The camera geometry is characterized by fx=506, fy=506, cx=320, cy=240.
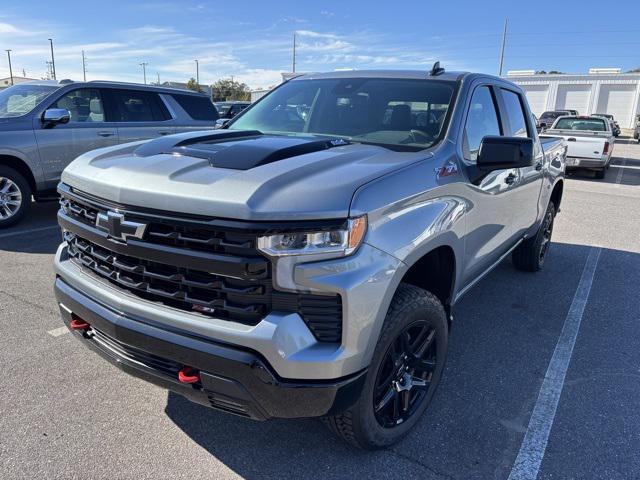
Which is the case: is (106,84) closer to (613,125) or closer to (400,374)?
(400,374)

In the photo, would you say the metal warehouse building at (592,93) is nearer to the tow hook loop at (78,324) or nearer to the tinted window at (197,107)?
the tinted window at (197,107)

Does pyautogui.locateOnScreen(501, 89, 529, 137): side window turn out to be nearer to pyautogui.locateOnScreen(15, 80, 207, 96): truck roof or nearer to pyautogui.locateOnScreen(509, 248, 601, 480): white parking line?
pyautogui.locateOnScreen(509, 248, 601, 480): white parking line

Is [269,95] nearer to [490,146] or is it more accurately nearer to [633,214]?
[490,146]

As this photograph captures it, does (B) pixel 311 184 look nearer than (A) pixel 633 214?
Yes

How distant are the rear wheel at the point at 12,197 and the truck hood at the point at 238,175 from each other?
15.1ft

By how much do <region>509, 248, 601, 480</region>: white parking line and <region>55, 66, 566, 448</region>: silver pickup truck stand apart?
1.81ft

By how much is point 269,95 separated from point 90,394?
255cm

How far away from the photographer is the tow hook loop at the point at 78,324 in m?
2.51

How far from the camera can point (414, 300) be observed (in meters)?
2.45

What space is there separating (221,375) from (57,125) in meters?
6.15

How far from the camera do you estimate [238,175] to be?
2152 mm

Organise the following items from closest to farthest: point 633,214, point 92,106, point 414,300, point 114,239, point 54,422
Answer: point 114,239 < point 414,300 < point 54,422 < point 92,106 < point 633,214

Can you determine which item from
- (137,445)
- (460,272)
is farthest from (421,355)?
(137,445)

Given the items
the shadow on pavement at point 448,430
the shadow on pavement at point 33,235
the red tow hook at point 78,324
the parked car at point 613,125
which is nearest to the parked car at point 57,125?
the shadow on pavement at point 33,235
